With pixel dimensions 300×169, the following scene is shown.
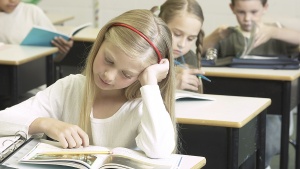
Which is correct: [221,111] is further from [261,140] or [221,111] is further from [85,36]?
[85,36]

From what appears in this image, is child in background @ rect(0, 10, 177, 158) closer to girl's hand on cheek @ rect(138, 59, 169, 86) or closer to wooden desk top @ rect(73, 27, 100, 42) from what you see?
girl's hand on cheek @ rect(138, 59, 169, 86)

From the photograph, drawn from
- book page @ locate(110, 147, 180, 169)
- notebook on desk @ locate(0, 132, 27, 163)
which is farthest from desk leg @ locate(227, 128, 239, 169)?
notebook on desk @ locate(0, 132, 27, 163)

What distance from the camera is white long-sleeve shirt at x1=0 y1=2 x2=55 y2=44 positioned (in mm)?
4699

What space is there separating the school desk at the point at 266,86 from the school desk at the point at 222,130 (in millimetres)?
767

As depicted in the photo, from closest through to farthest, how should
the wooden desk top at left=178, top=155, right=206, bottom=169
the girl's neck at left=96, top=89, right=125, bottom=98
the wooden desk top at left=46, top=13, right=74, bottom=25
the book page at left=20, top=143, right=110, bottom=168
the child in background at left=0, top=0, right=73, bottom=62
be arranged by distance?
the book page at left=20, top=143, right=110, bottom=168
the wooden desk top at left=178, top=155, right=206, bottom=169
the girl's neck at left=96, top=89, right=125, bottom=98
the child in background at left=0, top=0, right=73, bottom=62
the wooden desk top at left=46, top=13, right=74, bottom=25

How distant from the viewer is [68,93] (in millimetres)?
2434

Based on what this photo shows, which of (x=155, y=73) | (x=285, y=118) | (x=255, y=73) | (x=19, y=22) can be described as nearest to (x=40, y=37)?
(x=19, y=22)

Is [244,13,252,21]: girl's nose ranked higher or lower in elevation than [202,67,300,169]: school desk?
higher

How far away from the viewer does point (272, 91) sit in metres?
3.68

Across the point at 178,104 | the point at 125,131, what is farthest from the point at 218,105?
the point at 125,131

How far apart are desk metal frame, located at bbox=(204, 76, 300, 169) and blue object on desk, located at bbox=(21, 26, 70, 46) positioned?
1059mm

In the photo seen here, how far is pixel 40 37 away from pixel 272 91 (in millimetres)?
1444

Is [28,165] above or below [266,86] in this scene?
above

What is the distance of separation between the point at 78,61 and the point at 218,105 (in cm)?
209
